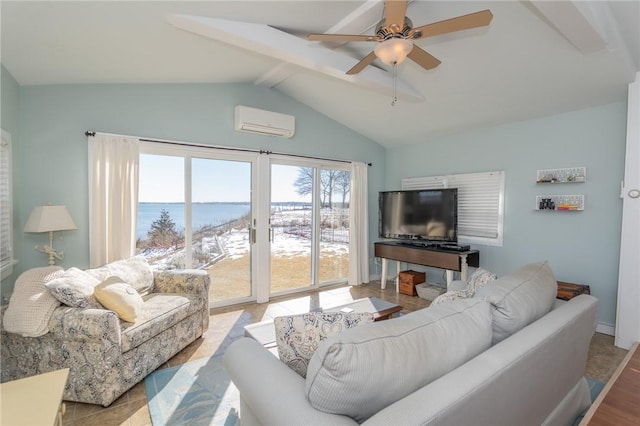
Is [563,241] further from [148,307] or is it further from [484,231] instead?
[148,307]

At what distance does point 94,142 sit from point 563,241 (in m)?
5.16

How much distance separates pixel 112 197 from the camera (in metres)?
3.13

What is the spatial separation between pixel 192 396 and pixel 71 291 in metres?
1.10

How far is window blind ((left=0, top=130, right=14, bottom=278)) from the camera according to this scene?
2.44 metres

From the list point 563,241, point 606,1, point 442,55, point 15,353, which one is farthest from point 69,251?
point 563,241

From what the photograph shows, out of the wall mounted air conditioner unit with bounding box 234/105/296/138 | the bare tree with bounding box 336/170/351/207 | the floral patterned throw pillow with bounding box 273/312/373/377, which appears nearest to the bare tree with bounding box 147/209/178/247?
the wall mounted air conditioner unit with bounding box 234/105/296/138

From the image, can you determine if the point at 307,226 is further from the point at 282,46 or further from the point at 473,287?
the point at 473,287

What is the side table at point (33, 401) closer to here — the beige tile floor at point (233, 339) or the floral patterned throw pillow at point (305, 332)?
the beige tile floor at point (233, 339)

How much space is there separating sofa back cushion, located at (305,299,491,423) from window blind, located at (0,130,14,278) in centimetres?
290

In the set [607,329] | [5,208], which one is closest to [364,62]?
[5,208]

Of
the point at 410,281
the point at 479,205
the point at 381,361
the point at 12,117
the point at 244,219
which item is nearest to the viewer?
the point at 381,361

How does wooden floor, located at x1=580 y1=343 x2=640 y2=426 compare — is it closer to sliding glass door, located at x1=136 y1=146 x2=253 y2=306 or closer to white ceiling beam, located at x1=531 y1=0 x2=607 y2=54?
white ceiling beam, located at x1=531 y1=0 x2=607 y2=54

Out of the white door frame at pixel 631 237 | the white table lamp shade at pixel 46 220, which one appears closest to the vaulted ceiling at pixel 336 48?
the white door frame at pixel 631 237

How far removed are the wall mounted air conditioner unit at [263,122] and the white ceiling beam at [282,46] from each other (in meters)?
1.19
